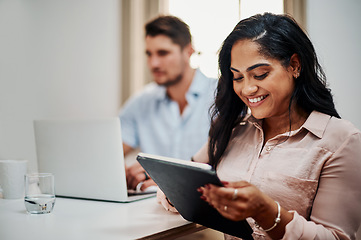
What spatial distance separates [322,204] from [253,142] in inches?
14.3

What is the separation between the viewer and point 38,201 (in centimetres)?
122

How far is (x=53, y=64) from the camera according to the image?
227 cm

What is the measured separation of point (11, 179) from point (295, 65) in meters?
1.14

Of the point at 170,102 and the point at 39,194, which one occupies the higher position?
the point at 170,102

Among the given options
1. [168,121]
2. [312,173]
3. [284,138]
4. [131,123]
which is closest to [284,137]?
[284,138]

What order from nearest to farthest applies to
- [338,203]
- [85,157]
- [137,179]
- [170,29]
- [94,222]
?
[338,203] → [94,222] → [85,157] → [137,179] → [170,29]

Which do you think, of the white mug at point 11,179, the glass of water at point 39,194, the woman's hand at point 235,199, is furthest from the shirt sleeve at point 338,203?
the white mug at point 11,179

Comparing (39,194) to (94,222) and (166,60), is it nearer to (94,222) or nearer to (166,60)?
(94,222)

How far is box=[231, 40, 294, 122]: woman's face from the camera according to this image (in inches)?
48.1

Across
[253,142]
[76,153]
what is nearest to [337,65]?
[253,142]

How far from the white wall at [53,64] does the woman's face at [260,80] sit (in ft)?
4.03

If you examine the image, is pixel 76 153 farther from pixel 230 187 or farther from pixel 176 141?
pixel 176 141

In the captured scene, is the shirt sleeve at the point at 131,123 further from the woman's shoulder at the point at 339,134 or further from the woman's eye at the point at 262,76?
the woman's shoulder at the point at 339,134

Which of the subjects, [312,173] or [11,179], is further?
[11,179]
